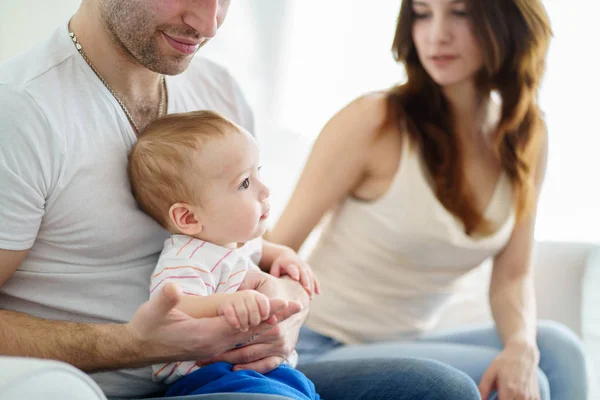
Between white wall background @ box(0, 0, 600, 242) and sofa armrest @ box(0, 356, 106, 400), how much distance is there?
5.52ft

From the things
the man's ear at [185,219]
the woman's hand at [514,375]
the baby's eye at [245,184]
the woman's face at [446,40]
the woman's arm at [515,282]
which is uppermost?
the woman's face at [446,40]

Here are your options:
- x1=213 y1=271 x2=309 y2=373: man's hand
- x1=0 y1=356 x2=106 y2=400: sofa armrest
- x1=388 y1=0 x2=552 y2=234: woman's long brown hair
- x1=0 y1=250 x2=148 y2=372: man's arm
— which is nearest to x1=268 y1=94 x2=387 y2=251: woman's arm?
x1=388 y1=0 x2=552 y2=234: woman's long brown hair

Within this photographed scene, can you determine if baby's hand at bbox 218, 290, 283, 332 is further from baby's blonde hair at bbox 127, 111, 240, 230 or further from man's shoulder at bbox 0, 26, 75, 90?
man's shoulder at bbox 0, 26, 75, 90

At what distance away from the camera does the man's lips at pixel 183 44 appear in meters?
1.24

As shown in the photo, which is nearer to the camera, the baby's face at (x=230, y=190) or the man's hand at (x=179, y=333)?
the man's hand at (x=179, y=333)

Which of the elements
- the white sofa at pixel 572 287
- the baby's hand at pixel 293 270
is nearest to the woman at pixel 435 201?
the white sofa at pixel 572 287

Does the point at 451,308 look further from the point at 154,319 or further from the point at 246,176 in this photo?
the point at 154,319

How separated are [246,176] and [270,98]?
161 centimetres

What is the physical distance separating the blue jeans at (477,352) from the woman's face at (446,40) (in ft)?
2.17

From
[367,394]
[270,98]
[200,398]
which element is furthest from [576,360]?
[270,98]

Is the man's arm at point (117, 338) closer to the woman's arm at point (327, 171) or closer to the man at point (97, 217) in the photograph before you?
the man at point (97, 217)

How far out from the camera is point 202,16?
1.25 meters

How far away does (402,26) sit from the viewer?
1.95 m

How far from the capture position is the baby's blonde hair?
1.17m
